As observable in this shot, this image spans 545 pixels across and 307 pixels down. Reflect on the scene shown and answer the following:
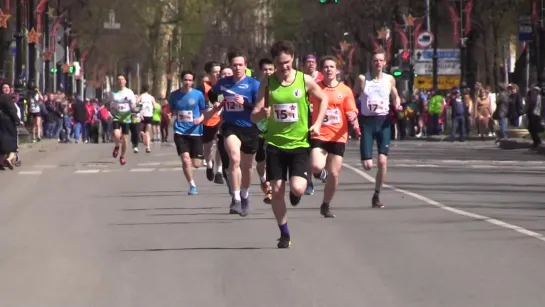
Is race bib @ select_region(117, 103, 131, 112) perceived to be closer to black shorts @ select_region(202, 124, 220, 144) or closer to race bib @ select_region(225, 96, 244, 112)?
black shorts @ select_region(202, 124, 220, 144)

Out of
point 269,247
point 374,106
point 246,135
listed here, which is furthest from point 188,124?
point 269,247

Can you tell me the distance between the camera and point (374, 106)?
60.3ft

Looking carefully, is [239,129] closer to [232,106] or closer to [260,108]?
[232,106]

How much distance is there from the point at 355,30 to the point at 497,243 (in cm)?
6396

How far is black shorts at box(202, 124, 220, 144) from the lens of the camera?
21.3m

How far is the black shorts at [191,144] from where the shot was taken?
2152 cm

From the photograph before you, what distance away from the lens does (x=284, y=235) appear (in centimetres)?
1366

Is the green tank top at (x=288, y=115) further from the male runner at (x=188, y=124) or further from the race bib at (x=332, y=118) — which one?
the male runner at (x=188, y=124)

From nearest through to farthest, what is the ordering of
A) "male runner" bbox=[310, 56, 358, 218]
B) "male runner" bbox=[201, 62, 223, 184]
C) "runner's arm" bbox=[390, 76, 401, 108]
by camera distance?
"male runner" bbox=[310, 56, 358, 218] < "runner's arm" bbox=[390, 76, 401, 108] < "male runner" bbox=[201, 62, 223, 184]

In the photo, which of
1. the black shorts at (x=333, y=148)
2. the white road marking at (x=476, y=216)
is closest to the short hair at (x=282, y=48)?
the white road marking at (x=476, y=216)

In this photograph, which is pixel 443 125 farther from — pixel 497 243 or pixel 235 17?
pixel 235 17

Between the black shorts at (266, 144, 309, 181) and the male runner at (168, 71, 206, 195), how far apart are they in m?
7.62

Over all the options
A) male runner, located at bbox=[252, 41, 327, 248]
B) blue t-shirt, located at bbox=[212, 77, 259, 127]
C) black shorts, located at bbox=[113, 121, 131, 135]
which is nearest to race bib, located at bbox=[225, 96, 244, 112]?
blue t-shirt, located at bbox=[212, 77, 259, 127]

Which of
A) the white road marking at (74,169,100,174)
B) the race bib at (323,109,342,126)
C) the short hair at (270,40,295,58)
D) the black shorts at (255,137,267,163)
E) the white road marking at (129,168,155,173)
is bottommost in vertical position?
the white road marking at (74,169,100,174)
